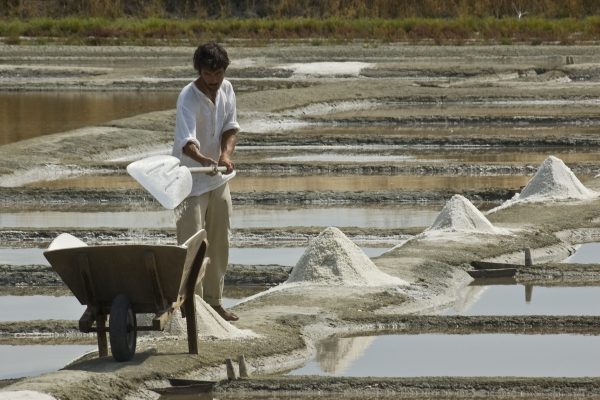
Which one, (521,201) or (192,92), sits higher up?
(192,92)

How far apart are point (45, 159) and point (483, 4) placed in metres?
29.8

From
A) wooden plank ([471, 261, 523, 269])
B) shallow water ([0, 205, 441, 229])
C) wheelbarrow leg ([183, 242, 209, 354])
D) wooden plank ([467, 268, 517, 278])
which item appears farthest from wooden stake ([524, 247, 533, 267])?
wheelbarrow leg ([183, 242, 209, 354])

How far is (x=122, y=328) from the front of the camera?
6.20 metres

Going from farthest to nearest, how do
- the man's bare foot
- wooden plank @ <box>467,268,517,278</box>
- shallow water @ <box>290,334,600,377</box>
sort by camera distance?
wooden plank @ <box>467,268,517,278</box>
the man's bare foot
shallow water @ <box>290,334,600,377</box>

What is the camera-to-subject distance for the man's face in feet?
23.0

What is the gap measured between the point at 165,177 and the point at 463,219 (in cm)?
384

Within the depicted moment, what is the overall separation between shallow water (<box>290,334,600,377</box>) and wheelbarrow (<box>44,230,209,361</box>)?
0.72 meters

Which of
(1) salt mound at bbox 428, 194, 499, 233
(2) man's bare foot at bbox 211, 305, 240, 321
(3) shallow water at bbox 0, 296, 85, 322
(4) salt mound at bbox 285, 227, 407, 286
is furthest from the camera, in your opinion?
(1) salt mound at bbox 428, 194, 499, 233

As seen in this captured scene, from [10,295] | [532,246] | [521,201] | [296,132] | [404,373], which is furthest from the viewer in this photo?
[296,132]

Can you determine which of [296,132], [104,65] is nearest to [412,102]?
[296,132]

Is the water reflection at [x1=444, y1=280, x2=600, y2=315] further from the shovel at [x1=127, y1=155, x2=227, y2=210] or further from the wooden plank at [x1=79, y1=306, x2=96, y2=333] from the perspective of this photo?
the wooden plank at [x1=79, y1=306, x2=96, y2=333]

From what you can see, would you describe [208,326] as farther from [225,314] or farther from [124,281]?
[124,281]

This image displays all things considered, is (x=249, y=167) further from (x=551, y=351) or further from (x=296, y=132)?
(x=551, y=351)

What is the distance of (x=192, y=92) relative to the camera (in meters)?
7.09
